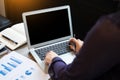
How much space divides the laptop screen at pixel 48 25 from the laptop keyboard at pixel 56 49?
51 mm

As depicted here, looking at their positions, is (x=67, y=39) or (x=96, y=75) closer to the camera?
(x=96, y=75)

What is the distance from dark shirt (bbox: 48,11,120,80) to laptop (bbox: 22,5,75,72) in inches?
17.7

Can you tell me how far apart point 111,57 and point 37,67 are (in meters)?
0.57

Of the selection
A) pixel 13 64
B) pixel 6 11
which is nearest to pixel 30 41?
pixel 13 64

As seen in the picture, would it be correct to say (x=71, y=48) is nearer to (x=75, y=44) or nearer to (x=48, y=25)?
(x=75, y=44)

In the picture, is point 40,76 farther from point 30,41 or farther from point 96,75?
point 96,75

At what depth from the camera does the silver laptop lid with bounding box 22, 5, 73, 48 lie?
4.20ft

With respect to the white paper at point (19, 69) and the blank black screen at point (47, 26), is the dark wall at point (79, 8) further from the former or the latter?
the white paper at point (19, 69)

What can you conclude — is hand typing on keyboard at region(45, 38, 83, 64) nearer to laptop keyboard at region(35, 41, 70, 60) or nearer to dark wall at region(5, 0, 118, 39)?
laptop keyboard at region(35, 41, 70, 60)

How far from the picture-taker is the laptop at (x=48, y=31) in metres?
1.28

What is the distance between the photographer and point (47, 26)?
1.33 meters

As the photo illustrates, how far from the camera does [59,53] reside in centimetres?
132

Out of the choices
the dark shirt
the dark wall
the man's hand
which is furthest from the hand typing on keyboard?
the dark wall

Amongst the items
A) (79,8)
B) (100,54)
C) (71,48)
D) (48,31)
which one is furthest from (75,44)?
(79,8)
